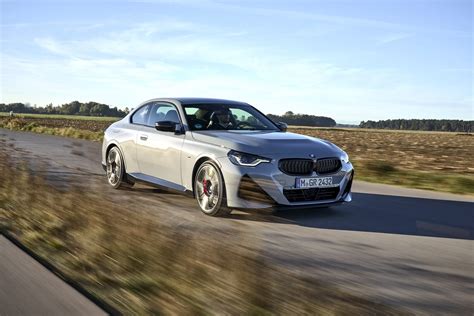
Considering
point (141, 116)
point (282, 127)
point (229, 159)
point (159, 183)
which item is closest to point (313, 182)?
point (229, 159)

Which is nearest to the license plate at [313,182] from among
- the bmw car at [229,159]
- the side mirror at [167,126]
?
the bmw car at [229,159]

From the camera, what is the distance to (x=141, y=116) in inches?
340

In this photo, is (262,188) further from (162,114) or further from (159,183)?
(162,114)

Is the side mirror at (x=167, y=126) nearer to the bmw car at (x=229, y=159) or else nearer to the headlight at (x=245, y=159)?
the bmw car at (x=229, y=159)

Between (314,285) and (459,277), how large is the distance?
4.62 feet

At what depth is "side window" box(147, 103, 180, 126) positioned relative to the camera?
7.80 m

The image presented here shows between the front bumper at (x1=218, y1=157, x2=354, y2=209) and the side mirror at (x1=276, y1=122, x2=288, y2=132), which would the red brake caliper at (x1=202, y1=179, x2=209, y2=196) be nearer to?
the front bumper at (x1=218, y1=157, x2=354, y2=209)

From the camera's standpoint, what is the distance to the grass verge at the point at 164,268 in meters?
3.21

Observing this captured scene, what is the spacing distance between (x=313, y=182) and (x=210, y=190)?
1.30 meters

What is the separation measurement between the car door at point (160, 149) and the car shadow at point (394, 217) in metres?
1.31

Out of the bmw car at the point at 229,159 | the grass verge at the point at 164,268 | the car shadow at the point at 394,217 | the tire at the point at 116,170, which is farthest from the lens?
the tire at the point at 116,170

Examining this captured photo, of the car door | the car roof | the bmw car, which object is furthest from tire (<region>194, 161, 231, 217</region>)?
the car roof

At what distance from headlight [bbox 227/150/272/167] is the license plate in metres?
0.45

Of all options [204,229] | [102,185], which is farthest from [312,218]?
[102,185]
